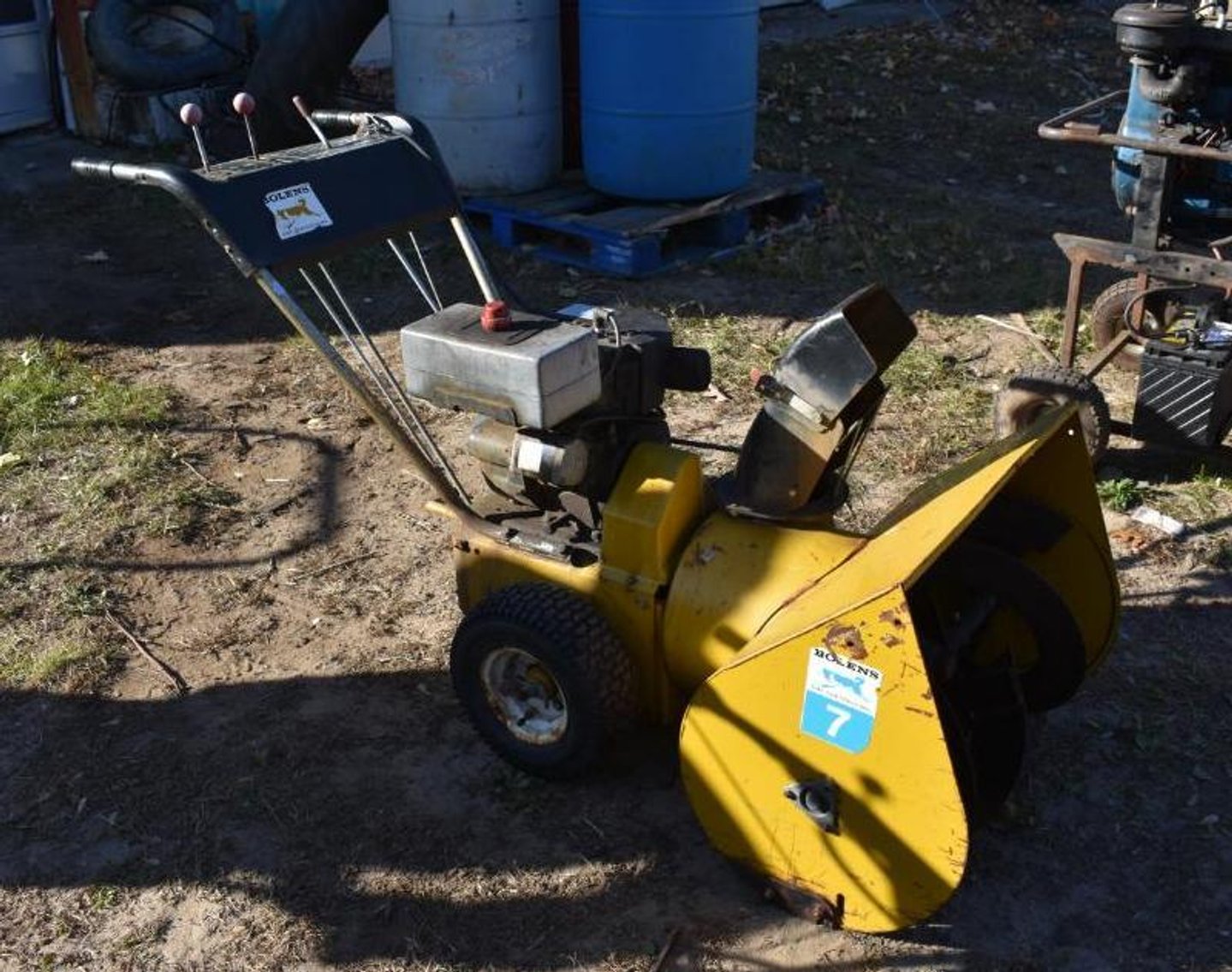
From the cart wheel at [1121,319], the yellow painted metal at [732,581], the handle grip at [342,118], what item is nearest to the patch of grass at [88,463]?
the handle grip at [342,118]

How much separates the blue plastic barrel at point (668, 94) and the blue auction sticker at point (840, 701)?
15.0ft

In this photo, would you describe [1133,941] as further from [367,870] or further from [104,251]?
[104,251]

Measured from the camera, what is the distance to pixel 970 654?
3.19m

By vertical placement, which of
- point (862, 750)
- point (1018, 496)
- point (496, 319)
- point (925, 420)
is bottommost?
point (925, 420)

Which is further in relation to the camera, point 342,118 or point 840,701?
point 342,118

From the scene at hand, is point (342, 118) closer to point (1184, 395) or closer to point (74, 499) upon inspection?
point (74, 499)

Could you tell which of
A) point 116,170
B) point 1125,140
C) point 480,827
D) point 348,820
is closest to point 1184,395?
point 1125,140

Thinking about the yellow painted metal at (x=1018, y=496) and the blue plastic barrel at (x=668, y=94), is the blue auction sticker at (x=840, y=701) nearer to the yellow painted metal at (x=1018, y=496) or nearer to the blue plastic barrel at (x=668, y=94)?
the yellow painted metal at (x=1018, y=496)

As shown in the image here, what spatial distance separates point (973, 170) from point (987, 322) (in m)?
2.88

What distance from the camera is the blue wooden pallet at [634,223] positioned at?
6.57 meters

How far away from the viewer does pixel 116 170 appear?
3201mm

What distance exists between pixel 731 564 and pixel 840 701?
56 cm

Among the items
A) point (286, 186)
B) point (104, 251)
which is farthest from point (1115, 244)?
point (104, 251)

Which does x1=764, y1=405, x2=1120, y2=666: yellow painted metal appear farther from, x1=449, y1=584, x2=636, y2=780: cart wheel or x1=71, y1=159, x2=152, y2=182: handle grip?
x1=71, y1=159, x2=152, y2=182: handle grip
